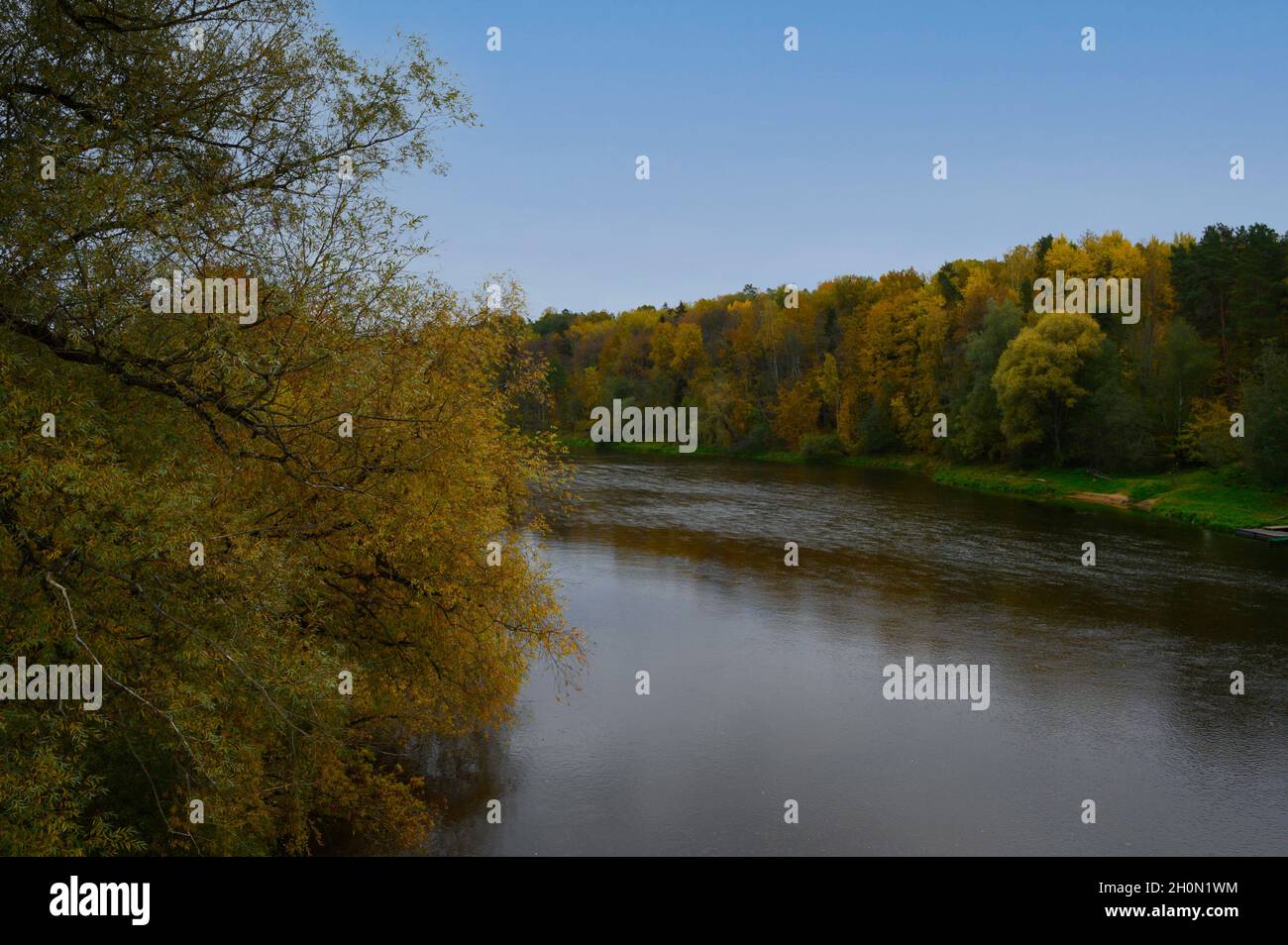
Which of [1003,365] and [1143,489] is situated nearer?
[1143,489]

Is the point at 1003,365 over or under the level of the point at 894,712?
over

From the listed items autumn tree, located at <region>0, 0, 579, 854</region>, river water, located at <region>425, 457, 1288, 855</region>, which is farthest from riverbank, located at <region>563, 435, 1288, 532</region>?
autumn tree, located at <region>0, 0, 579, 854</region>

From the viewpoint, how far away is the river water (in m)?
13.6

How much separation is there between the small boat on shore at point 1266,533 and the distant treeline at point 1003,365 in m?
4.29

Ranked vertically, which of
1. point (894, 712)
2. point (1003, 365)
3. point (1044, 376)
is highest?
point (1003, 365)

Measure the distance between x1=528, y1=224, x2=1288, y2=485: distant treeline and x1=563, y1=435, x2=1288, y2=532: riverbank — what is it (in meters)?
1.13

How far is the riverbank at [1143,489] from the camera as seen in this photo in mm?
40188

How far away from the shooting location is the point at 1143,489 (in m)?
46.7

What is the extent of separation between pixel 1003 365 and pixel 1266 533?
20.5 meters

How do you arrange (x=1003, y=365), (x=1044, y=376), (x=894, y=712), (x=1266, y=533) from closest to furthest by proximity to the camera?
(x=894, y=712) → (x=1266, y=533) → (x=1044, y=376) → (x=1003, y=365)

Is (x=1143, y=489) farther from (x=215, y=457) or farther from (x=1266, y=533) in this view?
(x=215, y=457)

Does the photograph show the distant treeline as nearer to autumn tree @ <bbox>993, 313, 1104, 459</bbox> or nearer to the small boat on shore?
autumn tree @ <bbox>993, 313, 1104, 459</bbox>

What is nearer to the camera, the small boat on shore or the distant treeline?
the small boat on shore

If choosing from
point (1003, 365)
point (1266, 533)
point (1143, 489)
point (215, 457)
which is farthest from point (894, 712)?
point (1003, 365)
